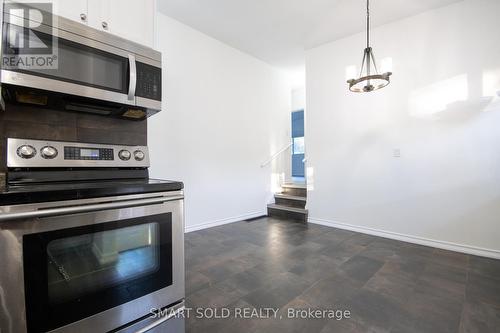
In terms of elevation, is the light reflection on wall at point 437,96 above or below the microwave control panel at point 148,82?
above

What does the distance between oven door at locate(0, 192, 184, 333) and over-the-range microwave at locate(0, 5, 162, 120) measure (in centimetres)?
70

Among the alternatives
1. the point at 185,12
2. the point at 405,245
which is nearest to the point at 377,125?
the point at 405,245

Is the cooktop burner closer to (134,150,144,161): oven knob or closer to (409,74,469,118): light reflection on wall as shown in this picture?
(134,150,144,161): oven knob

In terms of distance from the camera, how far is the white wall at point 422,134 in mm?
2713

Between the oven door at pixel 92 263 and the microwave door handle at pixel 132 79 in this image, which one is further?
the microwave door handle at pixel 132 79

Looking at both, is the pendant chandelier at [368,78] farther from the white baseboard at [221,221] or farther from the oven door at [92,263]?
the white baseboard at [221,221]

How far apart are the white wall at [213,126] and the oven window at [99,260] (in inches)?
80.5

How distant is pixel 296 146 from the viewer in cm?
643

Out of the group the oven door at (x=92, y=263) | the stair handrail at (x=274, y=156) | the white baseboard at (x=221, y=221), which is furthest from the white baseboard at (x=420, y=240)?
the oven door at (x=92, y=263)

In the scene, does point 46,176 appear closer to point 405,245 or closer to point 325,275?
point 325,275

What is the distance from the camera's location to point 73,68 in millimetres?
1318

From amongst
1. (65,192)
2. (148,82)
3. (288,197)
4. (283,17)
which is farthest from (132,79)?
(288,197)

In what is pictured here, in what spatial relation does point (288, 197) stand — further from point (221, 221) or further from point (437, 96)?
point (437, 96)

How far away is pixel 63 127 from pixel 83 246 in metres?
0.87
